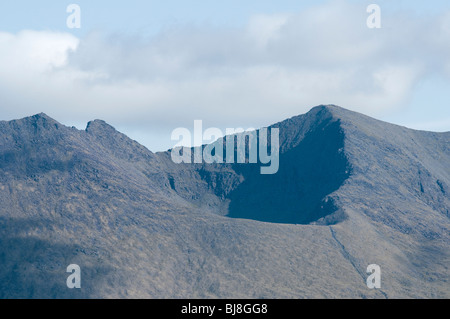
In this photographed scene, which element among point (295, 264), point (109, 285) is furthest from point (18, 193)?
point (295, 264)

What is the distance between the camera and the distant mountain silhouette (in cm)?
14362

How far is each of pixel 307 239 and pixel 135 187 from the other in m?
33.9

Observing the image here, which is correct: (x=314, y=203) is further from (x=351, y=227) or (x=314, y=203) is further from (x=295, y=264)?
(x=295, y=264)

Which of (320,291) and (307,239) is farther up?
(307,239)

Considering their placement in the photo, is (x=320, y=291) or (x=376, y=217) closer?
(x=320, y=291)

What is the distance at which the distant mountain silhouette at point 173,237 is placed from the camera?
144 meters

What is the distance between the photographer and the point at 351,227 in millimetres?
164250

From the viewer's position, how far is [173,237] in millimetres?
157500

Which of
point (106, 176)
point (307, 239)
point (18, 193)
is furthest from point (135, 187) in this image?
point (307, 239)

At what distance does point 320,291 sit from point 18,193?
179 feet
